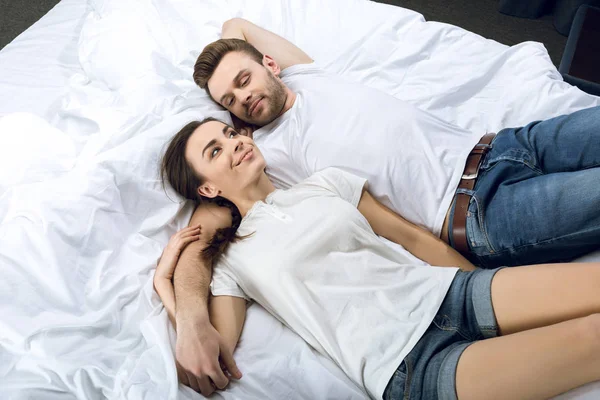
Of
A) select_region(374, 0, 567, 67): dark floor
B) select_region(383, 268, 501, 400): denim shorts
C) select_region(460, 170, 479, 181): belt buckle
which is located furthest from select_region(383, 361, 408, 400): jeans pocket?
select_region(374, 0, 567, 67): dark floor

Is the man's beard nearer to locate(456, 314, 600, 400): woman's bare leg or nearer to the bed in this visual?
the bed

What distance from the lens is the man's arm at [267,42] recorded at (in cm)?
182

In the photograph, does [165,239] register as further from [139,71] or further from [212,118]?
[139,71]

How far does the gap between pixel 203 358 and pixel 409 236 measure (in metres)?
0.61

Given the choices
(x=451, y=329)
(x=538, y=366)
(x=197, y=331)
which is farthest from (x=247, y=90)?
(x=538, y=366)

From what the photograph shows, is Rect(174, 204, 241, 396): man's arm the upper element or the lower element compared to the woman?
lower

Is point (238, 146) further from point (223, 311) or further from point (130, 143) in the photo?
point (223, 311)

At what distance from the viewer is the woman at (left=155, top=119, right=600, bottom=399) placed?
0.97 metres

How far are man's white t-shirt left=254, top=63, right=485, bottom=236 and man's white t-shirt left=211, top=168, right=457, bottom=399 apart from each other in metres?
0.18

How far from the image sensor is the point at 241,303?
1194 millimetres

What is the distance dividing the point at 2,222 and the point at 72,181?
7.0 inches

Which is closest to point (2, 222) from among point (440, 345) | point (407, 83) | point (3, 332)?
point (3, 332)

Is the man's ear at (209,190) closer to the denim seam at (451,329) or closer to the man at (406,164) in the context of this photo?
the man at (406,164)

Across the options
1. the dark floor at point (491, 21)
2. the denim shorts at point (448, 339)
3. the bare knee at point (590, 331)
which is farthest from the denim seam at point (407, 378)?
the dark floor at point (491, 21)
